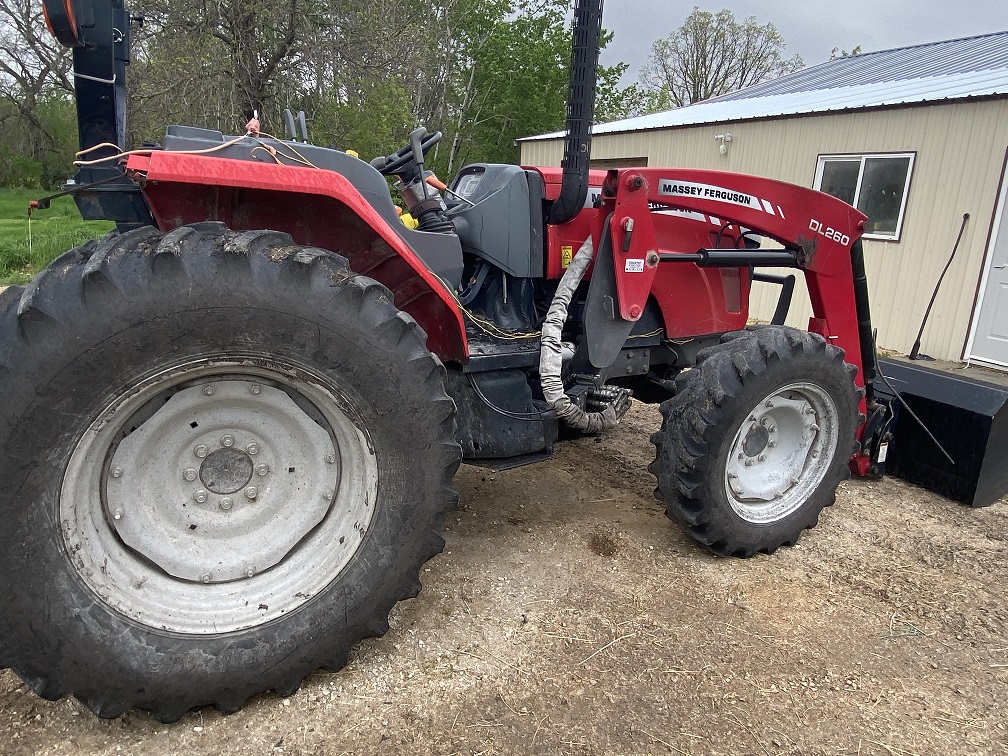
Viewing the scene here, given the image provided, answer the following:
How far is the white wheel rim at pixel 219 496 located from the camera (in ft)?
6.38

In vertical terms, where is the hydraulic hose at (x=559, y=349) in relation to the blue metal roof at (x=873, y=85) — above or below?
below

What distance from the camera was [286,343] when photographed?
Answer: 6.44 feet

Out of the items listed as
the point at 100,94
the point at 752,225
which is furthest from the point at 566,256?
the point at 100,94

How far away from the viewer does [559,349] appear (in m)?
2.99

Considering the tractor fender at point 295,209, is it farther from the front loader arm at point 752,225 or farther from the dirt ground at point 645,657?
the dirt ground at point 645,657

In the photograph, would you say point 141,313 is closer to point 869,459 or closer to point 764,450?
point 764,450

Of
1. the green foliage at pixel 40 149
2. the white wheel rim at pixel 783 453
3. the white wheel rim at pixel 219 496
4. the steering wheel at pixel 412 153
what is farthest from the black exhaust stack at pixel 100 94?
the green foliage at pixel 40 149

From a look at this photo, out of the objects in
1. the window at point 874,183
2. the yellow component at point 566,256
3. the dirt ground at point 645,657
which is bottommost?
the dirt ground at point 645,657

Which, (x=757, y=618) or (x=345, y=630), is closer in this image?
(x=345, y=630)

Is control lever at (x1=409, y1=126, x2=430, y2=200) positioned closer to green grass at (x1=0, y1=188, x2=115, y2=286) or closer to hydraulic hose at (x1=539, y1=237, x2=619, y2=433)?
hydraulic hose at (x1=539, y1=237, x2=619, y2=433)

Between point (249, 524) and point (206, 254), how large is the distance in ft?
2.74

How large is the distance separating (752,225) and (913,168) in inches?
238

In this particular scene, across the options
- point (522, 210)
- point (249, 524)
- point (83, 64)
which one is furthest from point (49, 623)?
point (522, 210)

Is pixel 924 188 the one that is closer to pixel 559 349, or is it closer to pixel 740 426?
pixel 740 426
